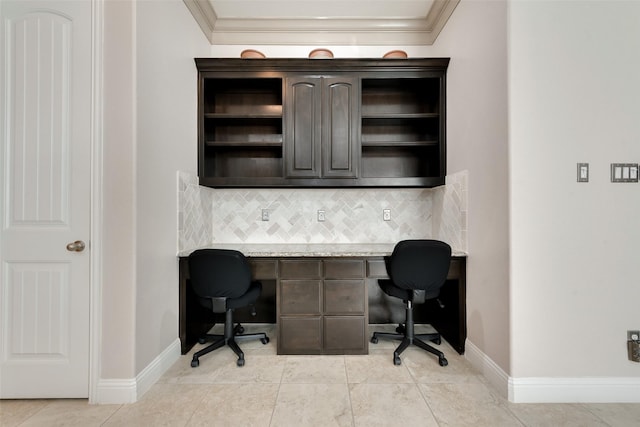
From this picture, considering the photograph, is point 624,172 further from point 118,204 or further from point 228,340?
point 118,204

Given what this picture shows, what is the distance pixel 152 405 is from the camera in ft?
5.65

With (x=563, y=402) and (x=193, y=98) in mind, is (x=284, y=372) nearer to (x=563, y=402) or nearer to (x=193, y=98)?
(x=563, y=402)

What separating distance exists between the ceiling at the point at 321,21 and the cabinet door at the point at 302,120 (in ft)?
2.15

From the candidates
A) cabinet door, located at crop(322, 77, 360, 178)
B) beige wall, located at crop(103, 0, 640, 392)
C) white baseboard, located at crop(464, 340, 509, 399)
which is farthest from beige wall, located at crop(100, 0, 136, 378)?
white baseboard, located at crop(464, 340, 509, 399)

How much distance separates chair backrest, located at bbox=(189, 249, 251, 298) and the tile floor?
0.57 metres

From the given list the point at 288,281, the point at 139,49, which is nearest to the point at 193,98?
the point at 139,49

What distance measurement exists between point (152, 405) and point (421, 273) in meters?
1.91

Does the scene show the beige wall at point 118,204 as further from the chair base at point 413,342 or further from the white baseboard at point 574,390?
the white baseboard at point 574,390

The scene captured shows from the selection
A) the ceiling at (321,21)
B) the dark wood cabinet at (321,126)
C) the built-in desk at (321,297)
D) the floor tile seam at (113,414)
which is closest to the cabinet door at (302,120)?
the dark wood cabinet at (321,126)

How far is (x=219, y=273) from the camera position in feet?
6.91

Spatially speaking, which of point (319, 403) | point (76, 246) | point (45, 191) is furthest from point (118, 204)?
point (319, 403)

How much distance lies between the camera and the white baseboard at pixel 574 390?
5.69 ft

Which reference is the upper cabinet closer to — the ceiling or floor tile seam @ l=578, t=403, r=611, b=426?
the ceiling

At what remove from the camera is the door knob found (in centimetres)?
172
